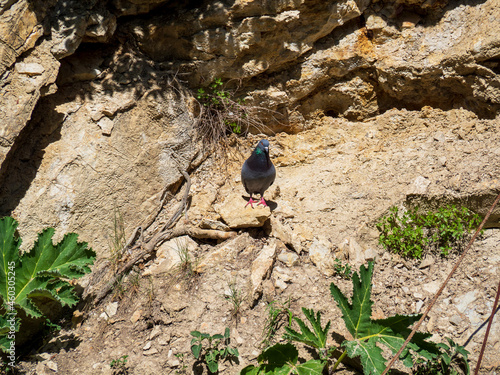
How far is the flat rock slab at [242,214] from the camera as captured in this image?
12.1ft

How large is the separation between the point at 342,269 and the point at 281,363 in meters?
1.10

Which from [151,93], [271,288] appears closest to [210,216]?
[271,288]

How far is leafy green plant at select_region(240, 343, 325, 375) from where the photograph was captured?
270 cm

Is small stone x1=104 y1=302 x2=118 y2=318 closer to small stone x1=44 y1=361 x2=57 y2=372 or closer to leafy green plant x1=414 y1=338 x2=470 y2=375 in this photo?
small stone x1=44 y1=361 x2=57 y2=372

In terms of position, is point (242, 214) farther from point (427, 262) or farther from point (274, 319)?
point (427, 262)

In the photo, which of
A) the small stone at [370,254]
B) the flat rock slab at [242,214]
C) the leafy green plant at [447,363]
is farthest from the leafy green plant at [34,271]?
the leafy green plant at [447,363]

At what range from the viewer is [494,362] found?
2.78 meters

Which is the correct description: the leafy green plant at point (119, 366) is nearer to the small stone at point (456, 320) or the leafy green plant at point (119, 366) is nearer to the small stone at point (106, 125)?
the small stone at point (106, 125)

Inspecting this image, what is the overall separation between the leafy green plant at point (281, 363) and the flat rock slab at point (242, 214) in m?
1.28

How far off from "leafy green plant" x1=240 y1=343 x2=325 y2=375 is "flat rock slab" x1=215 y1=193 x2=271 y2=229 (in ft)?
4.21

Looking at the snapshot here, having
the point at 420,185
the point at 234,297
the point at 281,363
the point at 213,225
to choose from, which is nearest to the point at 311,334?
the point at 281,363

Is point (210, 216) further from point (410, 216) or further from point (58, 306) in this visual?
point (410, 216)

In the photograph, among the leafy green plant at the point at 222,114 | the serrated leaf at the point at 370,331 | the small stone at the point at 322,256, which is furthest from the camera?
the leafy green plant at the point at 222,114

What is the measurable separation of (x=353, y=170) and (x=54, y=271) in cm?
325
